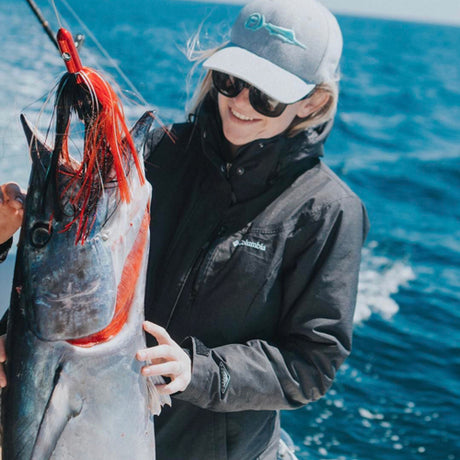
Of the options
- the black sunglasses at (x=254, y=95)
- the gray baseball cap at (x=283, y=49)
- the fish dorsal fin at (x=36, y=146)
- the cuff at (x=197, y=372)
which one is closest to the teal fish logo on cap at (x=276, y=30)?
the gray baseball cap at (x=283, y=49)

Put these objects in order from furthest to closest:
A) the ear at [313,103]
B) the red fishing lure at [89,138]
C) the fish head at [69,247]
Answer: the ear at [313,103], the fish head at [69,247], the red fishing lure at [89,138]

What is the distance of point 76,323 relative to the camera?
1.90 meters

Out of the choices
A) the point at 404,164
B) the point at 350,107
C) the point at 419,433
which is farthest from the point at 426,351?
the point at 350,107

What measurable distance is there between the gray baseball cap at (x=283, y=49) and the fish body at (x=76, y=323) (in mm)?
712

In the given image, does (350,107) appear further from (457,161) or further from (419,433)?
(419,433)

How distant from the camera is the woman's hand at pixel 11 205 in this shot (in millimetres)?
2145

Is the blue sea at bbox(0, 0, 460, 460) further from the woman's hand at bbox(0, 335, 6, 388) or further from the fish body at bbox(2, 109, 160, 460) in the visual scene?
the woman's hand at bbox(0, 335, 6, 388)

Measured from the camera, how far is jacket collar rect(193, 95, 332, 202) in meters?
2.52

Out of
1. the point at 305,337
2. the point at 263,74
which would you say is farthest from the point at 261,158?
the point at 305,337

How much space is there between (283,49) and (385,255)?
8266 mm

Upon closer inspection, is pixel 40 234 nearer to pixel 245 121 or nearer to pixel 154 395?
pixel 154 395

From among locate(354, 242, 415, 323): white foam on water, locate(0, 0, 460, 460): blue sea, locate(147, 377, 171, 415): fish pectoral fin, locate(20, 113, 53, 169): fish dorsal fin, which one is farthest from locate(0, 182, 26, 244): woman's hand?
locate(354, 242, 415, 323): white foam on water

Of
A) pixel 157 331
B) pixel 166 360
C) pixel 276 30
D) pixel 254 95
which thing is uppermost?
pixel 276 30

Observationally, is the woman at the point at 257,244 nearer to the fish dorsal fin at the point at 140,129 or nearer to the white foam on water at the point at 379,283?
the fish dorsal fin at the point at 140,129
